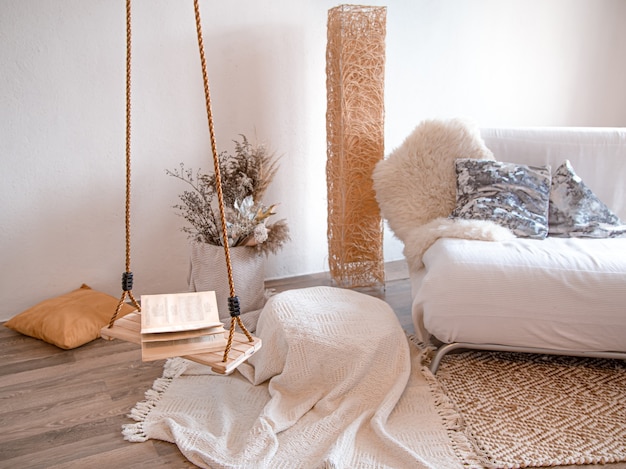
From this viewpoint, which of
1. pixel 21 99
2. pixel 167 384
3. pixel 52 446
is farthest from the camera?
pixel 21 99

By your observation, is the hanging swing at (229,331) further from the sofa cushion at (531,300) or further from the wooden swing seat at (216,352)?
the sofa cushion at (531,300)

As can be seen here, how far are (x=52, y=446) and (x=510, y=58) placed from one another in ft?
10.4

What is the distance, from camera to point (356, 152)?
8.39 feet

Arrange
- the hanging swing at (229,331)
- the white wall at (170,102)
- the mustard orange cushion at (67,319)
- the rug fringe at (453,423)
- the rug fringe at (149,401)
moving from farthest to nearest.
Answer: the white wall at (170,102)
the mustard orange cushion at (67,319)
the rug fringe at (149,401)
the rug fringe at (453,423)
the hanging swing at (229,331)

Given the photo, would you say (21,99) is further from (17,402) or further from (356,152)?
(356,152)

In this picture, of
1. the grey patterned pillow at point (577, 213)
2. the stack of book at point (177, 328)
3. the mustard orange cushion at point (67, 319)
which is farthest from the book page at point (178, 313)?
the grey patterned pillow at point (577, 213)

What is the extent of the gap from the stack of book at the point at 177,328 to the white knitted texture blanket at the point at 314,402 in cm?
38

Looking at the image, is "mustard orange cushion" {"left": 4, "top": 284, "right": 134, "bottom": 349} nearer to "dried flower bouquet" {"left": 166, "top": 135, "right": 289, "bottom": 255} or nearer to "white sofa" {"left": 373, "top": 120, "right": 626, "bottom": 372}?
A: "dried flower bouquet" {"left": 166, "top": 135, "right": 289, "bottom": 255}

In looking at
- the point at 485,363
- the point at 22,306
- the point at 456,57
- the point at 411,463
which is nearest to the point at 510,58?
the point at 456,57

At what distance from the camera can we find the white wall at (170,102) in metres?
2.28

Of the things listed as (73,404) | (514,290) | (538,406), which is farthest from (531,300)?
(73,404)

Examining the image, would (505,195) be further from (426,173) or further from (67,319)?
(67,319)

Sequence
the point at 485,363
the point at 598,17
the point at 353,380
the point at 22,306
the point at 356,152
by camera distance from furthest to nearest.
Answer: the point at 598,17
the point at 356,152
the point at 22,306
the point at 485,363
the point at 353,380

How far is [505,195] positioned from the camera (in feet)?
7.16
